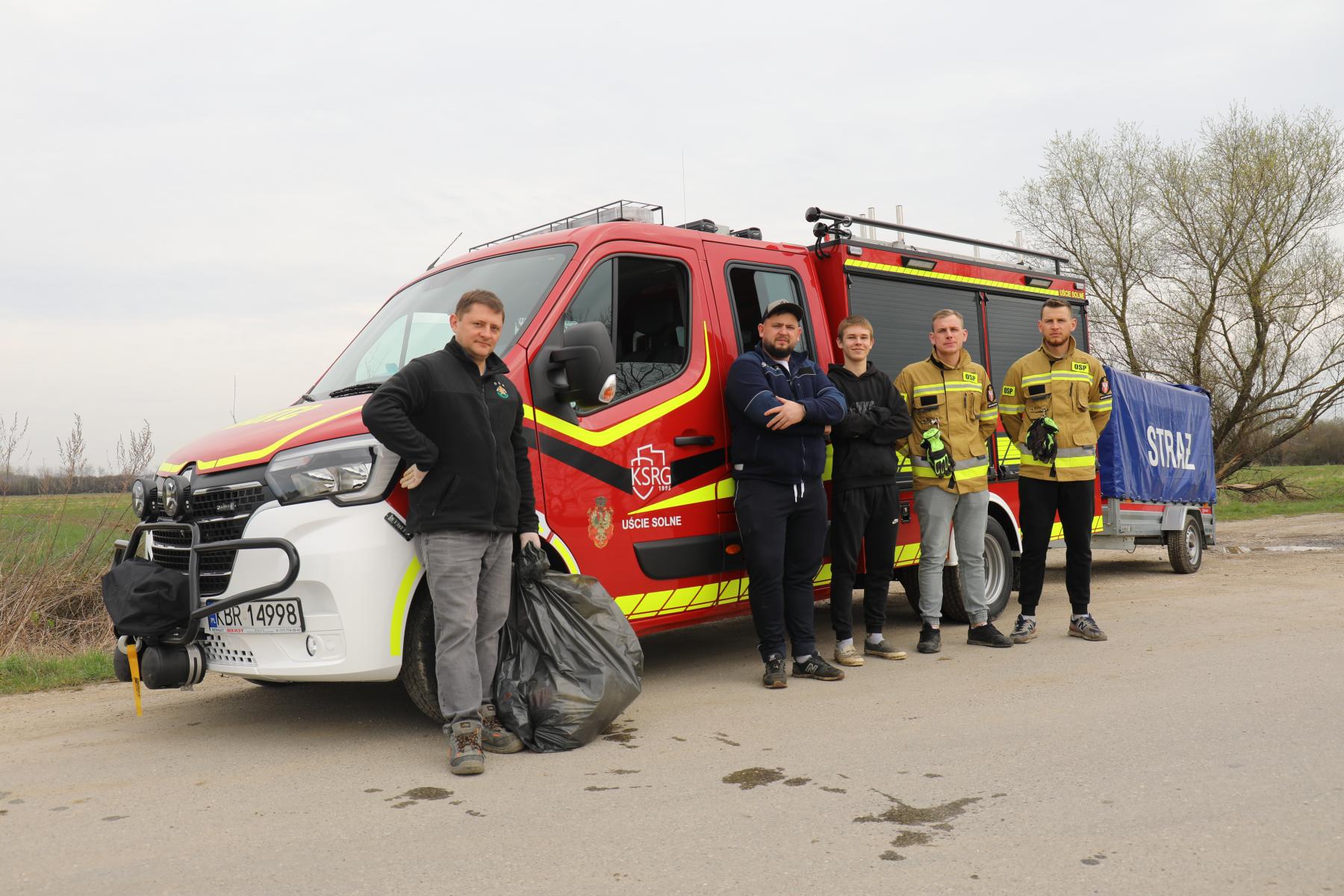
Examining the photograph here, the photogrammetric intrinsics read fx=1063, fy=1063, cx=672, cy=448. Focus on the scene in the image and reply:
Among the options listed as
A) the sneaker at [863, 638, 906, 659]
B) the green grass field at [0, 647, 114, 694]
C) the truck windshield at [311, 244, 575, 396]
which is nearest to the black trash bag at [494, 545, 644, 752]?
the truck windshield at [311, 244, 575, 396]

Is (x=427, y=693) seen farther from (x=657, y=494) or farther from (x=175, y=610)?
(x=657, y=494)

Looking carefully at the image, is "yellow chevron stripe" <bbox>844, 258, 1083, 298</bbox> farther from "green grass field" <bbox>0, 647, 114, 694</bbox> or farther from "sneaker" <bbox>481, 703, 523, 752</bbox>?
"green grass field" <bbox>0, 647, 114, 694</bbox>

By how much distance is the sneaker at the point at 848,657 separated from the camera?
20.6ft

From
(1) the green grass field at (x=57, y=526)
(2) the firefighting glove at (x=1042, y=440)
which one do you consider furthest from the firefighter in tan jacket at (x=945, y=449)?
(1) the green grass field at (x=57, y=526)

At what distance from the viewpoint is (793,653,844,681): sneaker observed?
5.89 metres

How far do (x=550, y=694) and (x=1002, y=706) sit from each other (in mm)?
2201

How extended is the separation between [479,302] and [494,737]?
186cm

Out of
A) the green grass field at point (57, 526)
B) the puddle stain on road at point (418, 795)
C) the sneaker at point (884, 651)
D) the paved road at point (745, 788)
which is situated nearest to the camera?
the paved road at point (745, 788)

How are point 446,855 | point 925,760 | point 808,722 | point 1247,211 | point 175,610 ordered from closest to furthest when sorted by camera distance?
point 446,855
point 925,760
point 175,610
point 808,722
point 1247,211

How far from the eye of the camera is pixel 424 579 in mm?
4664

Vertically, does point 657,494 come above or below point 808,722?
above

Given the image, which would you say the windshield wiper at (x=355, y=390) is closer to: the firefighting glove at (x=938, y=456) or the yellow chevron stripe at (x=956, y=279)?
the yellow chevron stripe at (x=956, y=279)

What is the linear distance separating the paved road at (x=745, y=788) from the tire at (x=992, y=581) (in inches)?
56.9

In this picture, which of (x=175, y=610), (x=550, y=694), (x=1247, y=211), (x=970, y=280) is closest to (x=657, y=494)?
(x=550, y=694)
